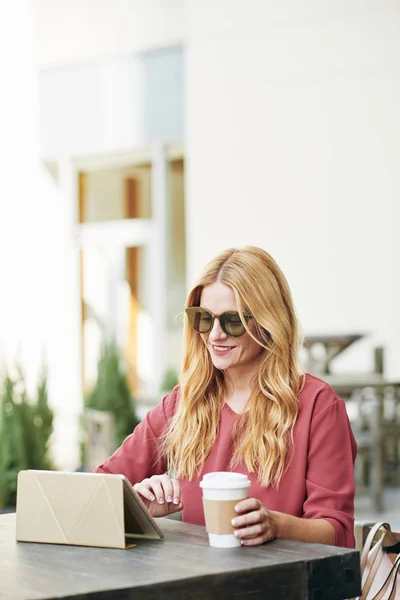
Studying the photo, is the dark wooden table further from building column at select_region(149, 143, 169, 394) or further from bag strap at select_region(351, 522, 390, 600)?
building column at select_region(149, 143, 169, 394)

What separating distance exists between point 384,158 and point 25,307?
4774mm

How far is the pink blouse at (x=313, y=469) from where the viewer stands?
211 centimetres

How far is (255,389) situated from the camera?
7.68 ft

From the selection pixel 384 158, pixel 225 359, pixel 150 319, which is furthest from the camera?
pixel 150 319

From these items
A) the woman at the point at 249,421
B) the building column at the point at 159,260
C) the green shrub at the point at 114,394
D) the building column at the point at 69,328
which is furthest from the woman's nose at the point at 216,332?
the building column at the point at 69,328

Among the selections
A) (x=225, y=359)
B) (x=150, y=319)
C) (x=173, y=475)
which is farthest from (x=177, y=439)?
(x=150, y=319)

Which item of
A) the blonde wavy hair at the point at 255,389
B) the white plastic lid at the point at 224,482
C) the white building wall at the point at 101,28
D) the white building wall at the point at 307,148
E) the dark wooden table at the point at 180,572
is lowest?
the dark wooden table at the point at 180,572

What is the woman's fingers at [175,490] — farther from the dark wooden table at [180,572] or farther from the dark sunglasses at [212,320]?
the dark sunglasses at [212,320]

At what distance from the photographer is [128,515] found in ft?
6.37

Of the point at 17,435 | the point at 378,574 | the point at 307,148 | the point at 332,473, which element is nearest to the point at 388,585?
the point at 378,574

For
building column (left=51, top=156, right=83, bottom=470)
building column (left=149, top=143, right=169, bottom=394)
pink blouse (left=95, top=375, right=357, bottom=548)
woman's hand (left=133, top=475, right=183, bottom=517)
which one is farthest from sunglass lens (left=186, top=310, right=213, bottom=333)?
building column (left=51, top=156, right=83, bottom=470)

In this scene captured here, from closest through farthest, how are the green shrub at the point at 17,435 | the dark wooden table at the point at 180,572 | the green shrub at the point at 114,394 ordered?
1. the dark wooden table at the point at 180,572
2. the green shrub at the point at 17,435
3. the green shrub at the point at 114,394

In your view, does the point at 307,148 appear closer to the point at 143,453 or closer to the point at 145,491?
the point at 143,453

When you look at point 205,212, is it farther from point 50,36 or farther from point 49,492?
point 49,492
